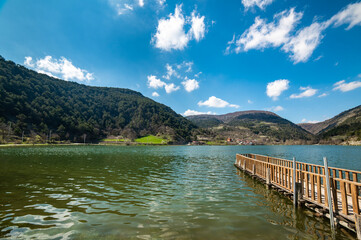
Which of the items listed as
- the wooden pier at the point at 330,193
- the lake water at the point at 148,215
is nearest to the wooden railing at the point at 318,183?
the wooden pier at the point at 330,193

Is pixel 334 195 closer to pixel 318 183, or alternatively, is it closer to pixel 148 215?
pixel 318 183

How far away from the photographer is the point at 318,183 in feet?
34.6

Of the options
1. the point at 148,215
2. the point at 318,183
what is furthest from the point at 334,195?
the point at 148,215

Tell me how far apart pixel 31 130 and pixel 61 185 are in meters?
163

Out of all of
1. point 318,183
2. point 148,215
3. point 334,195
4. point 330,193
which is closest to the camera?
point 330,193

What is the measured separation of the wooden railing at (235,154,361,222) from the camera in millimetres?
8469

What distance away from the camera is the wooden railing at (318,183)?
847 cm

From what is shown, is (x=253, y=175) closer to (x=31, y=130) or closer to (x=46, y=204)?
(x=46, y=204)

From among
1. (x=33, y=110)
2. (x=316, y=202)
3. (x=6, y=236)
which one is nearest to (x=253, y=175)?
(x=316, y=202)

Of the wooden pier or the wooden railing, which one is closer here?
the wooden pier

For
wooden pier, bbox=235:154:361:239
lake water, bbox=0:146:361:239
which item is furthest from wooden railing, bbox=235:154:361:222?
lake water, bbox=0:146:361:239

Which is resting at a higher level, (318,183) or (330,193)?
(318,183)

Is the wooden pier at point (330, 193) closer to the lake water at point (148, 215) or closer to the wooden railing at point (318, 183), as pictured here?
the wooden railing at point (318, 183)

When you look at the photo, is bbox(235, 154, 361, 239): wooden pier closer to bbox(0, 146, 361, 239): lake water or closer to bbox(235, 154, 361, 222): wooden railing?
bbox(235, 154, 361, 222): wooden railing
